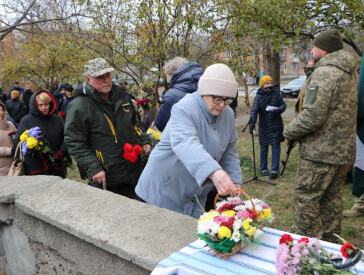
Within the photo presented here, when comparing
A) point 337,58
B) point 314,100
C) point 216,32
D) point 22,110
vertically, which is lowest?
point 22,110

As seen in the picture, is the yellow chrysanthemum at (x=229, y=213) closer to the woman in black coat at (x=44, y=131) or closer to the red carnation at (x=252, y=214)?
the red carnation at (x=252, y=214)

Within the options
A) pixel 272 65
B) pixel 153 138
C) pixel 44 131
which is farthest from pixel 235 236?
pixel 272 65

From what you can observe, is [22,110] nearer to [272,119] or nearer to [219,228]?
[272,119]

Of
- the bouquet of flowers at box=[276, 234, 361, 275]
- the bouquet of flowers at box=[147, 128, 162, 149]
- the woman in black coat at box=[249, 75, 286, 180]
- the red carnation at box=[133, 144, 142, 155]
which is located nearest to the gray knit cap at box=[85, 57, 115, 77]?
the red carnation at box=[133, 144, 142, 155]

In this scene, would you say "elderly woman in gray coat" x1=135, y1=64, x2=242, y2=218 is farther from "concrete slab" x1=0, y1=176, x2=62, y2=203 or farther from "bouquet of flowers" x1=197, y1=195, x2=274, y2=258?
"concrete slab" x1=0, y1=176, x2=62, y2=203

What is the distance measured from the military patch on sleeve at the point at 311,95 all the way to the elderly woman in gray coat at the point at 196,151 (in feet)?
3.18

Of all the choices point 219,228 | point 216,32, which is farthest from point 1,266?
point 216,32

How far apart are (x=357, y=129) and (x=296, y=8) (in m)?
3.82

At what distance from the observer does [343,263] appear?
4.49 ft

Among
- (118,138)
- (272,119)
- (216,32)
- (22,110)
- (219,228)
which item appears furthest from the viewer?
(22,110)

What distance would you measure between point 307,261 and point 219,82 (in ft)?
3.74

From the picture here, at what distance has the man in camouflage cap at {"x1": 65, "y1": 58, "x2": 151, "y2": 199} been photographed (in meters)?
3.27

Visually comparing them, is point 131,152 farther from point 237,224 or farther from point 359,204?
point 359,204

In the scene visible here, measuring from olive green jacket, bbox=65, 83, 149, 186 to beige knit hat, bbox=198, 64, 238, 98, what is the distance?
152 centimetres
